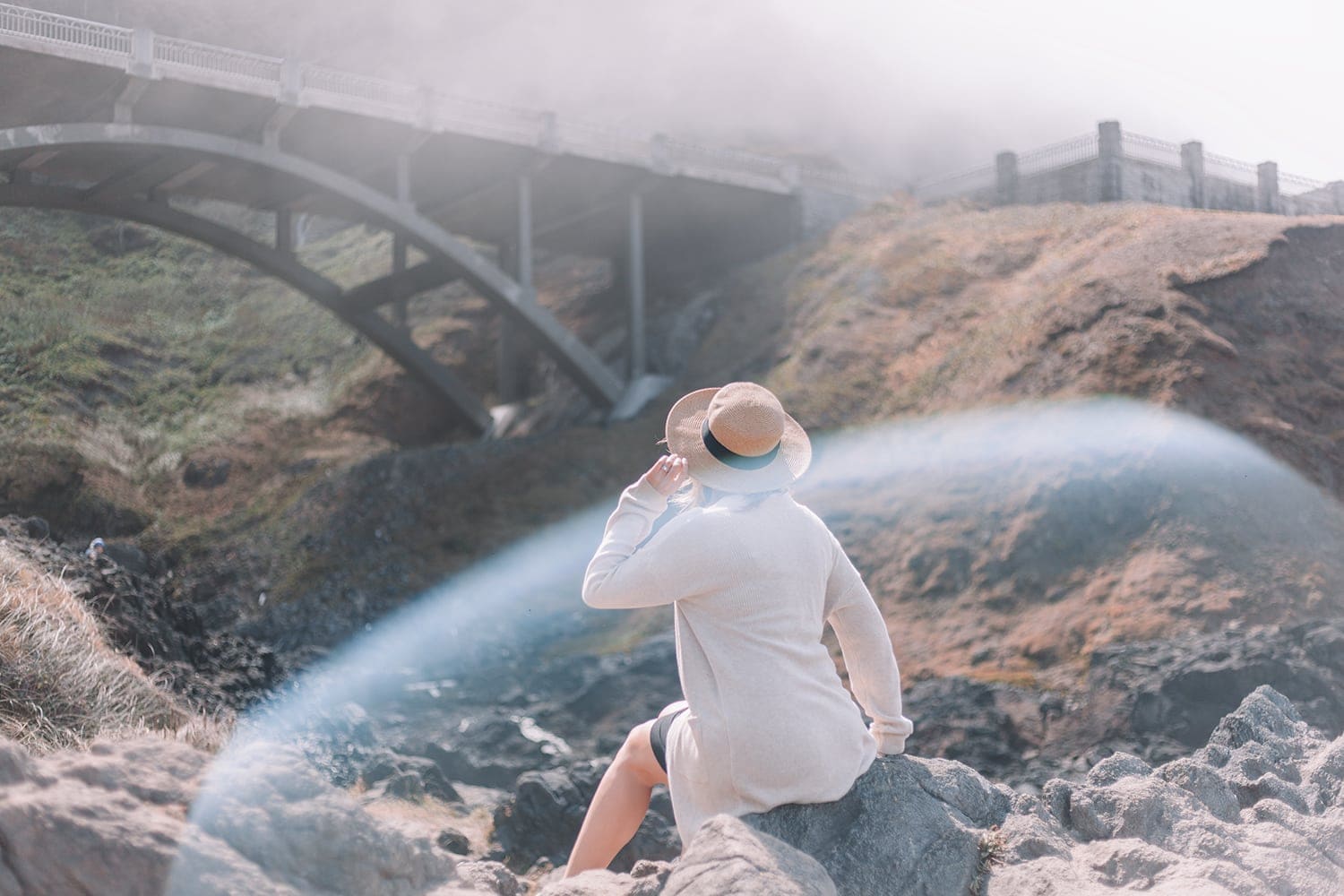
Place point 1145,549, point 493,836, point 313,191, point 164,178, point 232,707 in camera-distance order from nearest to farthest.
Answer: point 493,836, point 232,707, point 1145,549, point 164,178, point 313,191

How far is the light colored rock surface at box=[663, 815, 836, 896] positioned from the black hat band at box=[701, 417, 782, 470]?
0.88m

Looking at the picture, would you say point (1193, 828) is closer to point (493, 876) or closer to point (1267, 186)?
point (493, 876)

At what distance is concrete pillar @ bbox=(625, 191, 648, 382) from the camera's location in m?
19.5

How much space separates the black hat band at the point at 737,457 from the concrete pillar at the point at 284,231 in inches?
580

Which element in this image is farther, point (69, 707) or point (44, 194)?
point (44, 194)

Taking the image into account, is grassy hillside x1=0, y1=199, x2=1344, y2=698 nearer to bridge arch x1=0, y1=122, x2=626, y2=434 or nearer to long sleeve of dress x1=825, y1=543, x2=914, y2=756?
bridge arch x1=0, y1=122, x2=626, y2=434

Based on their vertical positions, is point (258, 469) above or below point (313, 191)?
below

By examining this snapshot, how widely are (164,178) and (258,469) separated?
4.07m

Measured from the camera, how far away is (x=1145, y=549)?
9.24m

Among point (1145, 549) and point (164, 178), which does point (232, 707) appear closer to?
point (1145, 549)

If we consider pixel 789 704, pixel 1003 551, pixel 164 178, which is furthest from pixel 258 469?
pixel 789 704

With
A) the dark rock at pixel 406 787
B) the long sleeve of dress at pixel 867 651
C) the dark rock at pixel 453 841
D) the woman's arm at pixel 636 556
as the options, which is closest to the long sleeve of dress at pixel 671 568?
the woman's arm at pixel 636 556

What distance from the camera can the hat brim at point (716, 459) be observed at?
302 centimetres

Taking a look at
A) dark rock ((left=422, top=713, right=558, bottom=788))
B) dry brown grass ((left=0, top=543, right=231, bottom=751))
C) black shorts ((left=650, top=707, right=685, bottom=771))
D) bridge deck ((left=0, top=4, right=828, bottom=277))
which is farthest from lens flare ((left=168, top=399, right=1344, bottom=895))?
bridge deck ((left=0, top=4, right=828, bottom=277))
